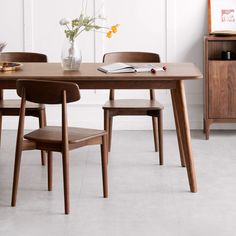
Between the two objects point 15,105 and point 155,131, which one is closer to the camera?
point 15,105

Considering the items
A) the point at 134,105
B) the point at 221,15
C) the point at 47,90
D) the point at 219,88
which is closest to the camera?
the point at 47,90

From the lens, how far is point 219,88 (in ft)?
20.7

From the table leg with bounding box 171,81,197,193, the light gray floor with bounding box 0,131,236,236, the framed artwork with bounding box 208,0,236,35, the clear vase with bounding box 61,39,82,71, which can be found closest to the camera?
the light gray floor with bounding box 0,131,236,236

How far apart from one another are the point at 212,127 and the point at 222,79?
2.05ft

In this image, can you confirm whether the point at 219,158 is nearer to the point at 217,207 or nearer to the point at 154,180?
the point at 154,180

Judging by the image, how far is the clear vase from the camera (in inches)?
186

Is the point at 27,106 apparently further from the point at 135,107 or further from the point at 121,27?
the point at 121,27

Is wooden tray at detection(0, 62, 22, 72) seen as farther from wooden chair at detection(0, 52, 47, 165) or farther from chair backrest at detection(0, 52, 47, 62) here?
chair backrest at detection(0, 52, 47, 62)

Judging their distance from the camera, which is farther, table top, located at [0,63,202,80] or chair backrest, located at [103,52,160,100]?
chair backrest, located at [103,52,160,100]

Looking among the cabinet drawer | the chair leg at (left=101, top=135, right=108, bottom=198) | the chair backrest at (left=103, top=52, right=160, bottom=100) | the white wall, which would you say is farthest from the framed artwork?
the chair leg at (left=101, top=135, right=108, bottom=198)

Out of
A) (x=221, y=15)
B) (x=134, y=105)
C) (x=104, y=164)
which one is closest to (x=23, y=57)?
(x=134, y=105)

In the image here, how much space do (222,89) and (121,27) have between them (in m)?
1.12

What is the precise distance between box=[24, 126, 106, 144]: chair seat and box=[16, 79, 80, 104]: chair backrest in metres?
0.22

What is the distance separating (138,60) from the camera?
5.69 metres
